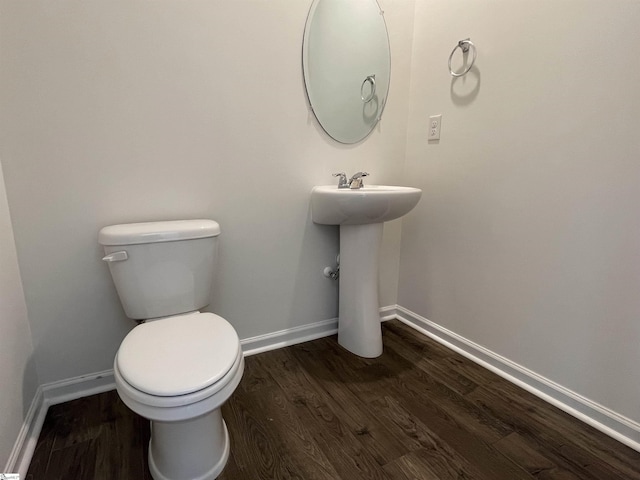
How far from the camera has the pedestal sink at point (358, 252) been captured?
4.62 feet

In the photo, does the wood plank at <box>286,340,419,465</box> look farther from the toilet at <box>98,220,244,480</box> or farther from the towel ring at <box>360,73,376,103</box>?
the towel ring at <box>360,73,376,103</box>

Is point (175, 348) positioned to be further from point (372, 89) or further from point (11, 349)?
point (372, 89)

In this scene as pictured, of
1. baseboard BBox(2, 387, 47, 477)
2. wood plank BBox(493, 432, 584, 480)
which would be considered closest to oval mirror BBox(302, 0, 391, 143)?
wood plank BBox(493, 432, 584, 480)

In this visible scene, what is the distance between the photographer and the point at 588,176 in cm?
117

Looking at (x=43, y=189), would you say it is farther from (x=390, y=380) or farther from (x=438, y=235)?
(x=438, y=235)

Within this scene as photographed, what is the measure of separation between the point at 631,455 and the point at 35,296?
2.09 metres

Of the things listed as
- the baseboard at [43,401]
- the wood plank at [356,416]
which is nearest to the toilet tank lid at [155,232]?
the baseboard at [43,401]

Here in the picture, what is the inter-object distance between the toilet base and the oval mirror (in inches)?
51.1

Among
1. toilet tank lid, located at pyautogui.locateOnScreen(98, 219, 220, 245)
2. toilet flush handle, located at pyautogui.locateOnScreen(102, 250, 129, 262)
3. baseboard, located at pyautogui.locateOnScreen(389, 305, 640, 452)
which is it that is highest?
toilet tank lid, located at pyautogui.locateOnScreen(98, 219, 220, 245)

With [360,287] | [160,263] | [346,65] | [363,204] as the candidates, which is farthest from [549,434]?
[346,65]

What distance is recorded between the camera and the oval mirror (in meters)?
1.53

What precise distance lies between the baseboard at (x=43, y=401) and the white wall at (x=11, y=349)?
1.4 inches

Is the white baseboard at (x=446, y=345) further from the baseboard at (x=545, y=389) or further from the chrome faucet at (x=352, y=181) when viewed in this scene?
the chrome faucet at (x=352, y=181)

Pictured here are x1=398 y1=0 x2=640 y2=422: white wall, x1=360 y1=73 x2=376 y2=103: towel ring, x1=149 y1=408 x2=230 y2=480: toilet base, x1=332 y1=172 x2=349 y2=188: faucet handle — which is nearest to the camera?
x1=149 y1=408 x2=230 y2=480: toilet base
